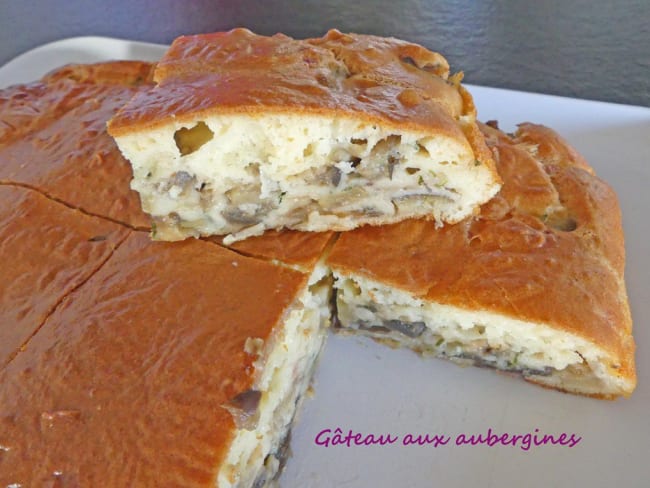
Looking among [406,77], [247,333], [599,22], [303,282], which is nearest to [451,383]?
[303,282]

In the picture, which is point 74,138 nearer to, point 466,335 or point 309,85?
point 309,85

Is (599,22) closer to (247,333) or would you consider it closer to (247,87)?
(247,87)

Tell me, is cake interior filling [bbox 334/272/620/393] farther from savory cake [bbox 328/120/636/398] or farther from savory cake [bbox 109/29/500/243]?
savory cake [bbox 109/29/500/243]

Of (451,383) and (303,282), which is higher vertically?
(303,282)

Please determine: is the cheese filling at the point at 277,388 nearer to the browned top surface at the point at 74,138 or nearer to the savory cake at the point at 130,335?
the savory cake at the point at 130,335

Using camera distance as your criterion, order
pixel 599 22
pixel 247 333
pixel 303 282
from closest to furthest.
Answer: pixel 247 333, pixel 303 282, pixel 599 22

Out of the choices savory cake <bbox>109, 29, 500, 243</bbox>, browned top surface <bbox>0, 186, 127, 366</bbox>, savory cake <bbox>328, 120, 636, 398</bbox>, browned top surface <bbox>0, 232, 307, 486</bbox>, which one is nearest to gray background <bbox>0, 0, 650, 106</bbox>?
savory cake <bbox>328, 120, 636, 398</bbox>
